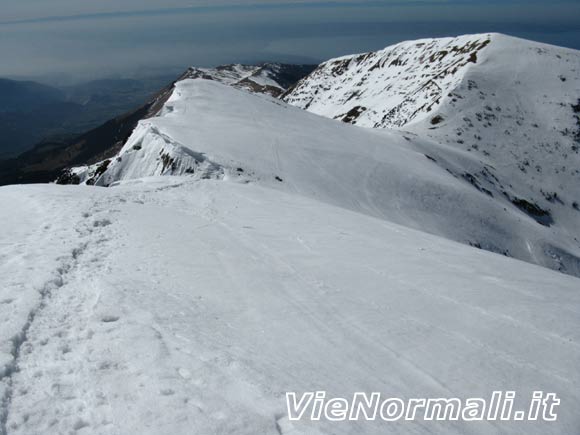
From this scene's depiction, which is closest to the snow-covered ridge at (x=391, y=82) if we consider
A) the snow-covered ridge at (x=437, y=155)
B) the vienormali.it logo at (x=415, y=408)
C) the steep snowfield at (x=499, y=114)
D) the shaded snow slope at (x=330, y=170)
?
the steep snowfield at (x=499, y=114)

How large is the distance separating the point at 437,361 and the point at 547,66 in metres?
88.8

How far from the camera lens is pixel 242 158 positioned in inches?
1234

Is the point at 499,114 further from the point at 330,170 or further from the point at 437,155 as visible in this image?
the point at 330,170

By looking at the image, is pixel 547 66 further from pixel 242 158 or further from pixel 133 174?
pixel 133 174

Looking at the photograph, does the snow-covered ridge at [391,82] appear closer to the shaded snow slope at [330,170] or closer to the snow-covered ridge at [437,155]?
the snow-covered ridge at [437,155]

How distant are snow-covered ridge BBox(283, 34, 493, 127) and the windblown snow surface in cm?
5786

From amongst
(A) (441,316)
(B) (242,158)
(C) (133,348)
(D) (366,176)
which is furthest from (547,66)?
(C) (133,348)

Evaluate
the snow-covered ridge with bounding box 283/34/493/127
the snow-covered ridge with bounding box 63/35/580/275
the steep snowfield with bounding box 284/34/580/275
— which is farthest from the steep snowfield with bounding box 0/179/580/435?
the snow-covered ridge with bounding box 283/34/493/127

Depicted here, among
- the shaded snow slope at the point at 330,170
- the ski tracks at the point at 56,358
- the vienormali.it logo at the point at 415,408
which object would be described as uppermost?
the ski tracks at the point at 56,358

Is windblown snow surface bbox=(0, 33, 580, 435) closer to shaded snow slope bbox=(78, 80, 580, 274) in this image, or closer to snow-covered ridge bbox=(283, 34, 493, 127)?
shaded snow slope bbox=(78, 80, 580, 274)

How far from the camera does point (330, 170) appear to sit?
34.2 meters

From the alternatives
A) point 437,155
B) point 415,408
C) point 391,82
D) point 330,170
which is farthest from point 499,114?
point 415,408

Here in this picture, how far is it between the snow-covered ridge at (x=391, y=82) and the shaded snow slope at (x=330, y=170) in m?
31.7

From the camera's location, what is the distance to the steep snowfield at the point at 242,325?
19.8 ft
